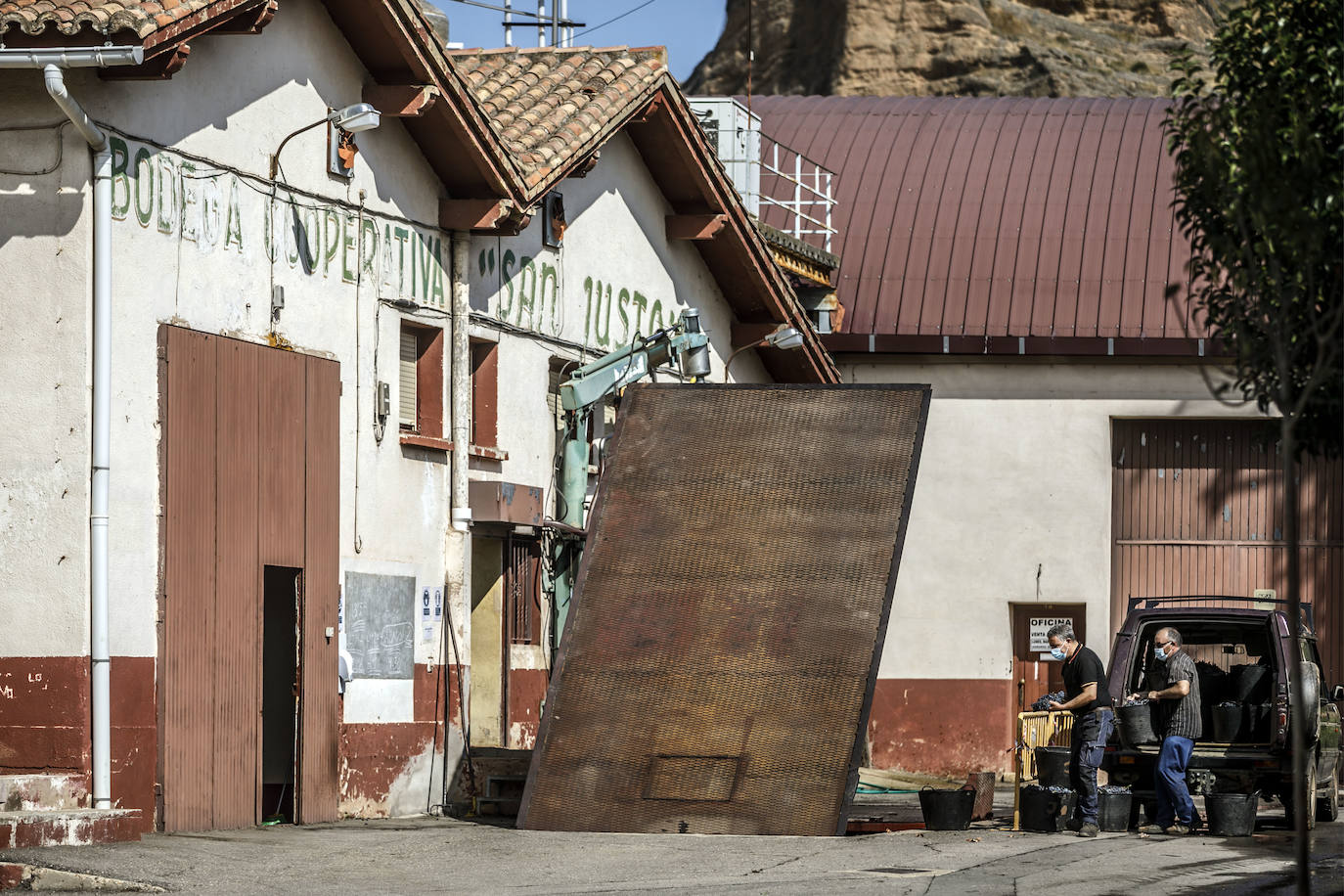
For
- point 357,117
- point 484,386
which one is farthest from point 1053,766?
point 357,117

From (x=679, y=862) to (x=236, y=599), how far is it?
13.0 feet

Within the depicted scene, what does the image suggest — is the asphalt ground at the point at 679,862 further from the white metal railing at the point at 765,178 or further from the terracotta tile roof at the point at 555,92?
the white metal railing at the point at 765,178

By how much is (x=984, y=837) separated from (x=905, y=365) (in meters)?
12.7

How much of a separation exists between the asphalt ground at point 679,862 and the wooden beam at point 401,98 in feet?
18.8

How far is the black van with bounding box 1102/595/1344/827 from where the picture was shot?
56.6 feet

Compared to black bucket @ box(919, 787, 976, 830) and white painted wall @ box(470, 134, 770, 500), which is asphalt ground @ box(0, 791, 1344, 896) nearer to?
black bucket @ box(919, 787, 976, 830)

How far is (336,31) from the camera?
17375 mm

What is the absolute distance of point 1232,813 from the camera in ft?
53.5

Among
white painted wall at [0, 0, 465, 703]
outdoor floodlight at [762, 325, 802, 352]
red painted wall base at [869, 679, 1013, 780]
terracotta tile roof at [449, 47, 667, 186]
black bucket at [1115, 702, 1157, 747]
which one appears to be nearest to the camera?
white painted wall at [0, 0, 465, 703]

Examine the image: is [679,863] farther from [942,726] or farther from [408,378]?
[942,726]

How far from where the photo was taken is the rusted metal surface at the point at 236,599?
609 inches

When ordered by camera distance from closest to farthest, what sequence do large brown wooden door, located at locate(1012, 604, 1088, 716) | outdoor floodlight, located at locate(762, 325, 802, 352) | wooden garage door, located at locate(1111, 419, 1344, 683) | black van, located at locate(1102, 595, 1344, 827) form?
black van, located at locate(1102, 595, 1344, 827) → outdoor floodlight, located at locate(762, 325, 802, 352) → large brown wooden door, located at locate(1012, 604, 1088, 716) → wooden garage door, located at locate(1111, 419, 1344, 683)

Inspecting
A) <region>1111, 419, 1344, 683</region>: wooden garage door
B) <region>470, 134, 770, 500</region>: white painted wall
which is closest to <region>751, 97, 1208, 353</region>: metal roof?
<region>1111, 419, 1344, 683</region>: wooden garage door

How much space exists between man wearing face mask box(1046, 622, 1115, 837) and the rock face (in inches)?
1199
